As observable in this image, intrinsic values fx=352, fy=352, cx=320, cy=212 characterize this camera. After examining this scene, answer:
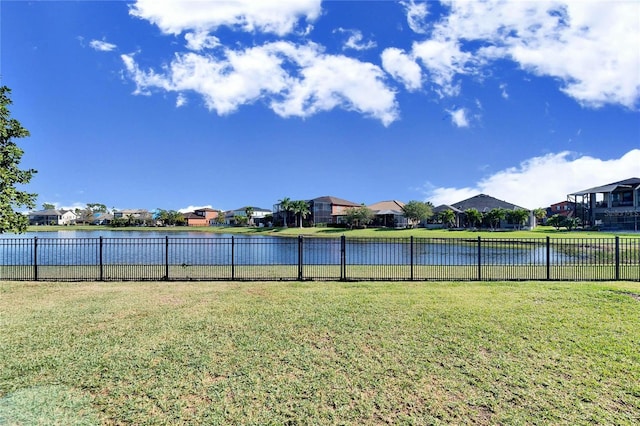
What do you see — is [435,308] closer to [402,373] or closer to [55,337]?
[402,373]

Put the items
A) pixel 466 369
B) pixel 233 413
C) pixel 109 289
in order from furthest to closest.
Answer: pixel 109 289 → pixel 466 369 → pixel 233 413

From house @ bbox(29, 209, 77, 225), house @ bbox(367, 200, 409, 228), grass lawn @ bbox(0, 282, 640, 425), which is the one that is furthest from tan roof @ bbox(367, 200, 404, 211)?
house @ bbox(29, 209, 77, 225)

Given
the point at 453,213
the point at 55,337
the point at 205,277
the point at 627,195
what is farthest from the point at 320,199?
the point at 55,337

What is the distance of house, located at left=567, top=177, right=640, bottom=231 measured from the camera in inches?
2063

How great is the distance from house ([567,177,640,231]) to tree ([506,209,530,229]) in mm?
8527

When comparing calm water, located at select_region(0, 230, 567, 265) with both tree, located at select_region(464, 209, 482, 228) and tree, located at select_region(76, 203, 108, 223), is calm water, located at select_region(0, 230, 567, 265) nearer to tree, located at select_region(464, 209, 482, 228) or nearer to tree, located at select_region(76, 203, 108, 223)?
tree, located at select_region(464, 209, 482, 228)

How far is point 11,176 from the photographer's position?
10727mm

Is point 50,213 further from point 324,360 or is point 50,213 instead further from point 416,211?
point 324,360

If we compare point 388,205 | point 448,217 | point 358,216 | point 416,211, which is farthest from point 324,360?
point 388,205

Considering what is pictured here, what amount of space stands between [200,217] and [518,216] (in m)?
95.3

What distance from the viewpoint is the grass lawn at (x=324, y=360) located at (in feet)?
12.9

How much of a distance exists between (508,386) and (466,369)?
1.80 ft

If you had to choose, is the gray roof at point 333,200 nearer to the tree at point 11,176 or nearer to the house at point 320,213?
the house at point 320,213

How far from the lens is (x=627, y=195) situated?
54750 millimetres
